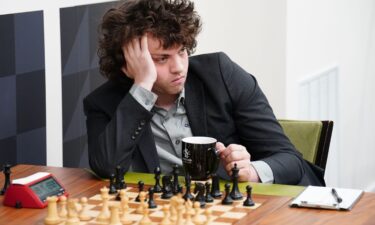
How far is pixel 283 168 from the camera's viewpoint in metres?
2.74

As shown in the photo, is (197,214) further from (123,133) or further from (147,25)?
(147,25)

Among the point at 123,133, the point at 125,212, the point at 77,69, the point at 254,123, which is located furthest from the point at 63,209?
the point at 77,69

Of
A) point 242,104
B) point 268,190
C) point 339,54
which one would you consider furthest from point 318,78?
point 268,190

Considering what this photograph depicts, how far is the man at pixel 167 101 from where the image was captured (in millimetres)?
2791

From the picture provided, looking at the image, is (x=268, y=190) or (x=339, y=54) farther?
(x=339, y=54)

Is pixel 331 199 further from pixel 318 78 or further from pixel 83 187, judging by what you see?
pixel 318 78

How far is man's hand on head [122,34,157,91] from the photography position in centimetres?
282

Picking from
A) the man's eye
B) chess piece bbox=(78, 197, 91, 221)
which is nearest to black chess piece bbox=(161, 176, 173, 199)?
chess piece bbox=(78, 197, 91, 221)

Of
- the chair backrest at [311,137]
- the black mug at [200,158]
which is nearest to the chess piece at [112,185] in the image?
the black mug at [200,158]

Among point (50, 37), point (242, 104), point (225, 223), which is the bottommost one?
point (225, 223)

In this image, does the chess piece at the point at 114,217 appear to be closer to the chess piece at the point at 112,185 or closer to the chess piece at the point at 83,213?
the chess piece at the point at 83,213

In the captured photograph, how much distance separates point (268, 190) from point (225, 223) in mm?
355

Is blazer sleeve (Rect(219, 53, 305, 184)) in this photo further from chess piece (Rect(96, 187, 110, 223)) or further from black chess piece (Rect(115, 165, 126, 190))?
chess piece (Rect(96, 187, 110, 223))

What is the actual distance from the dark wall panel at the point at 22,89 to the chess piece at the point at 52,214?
112 cm
